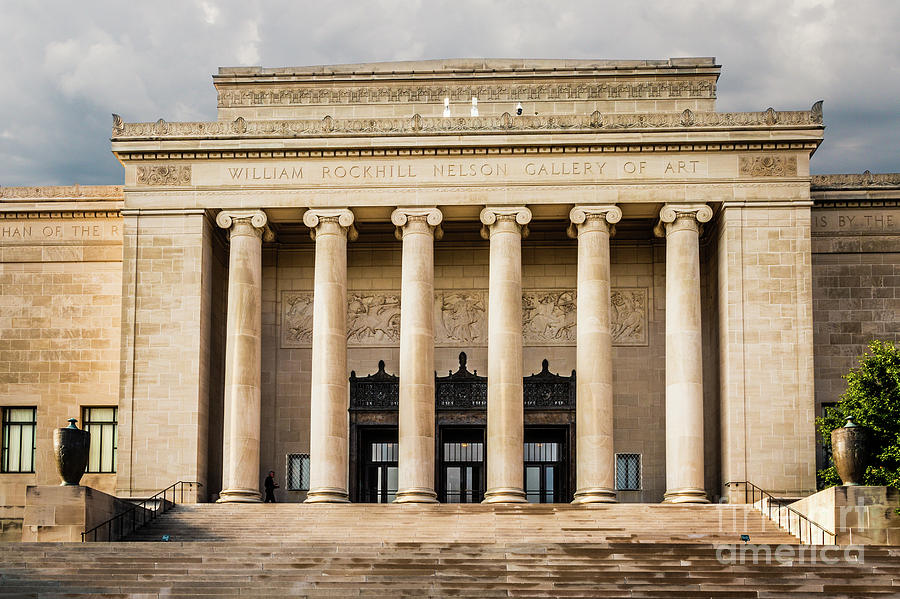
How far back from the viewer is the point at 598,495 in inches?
1702

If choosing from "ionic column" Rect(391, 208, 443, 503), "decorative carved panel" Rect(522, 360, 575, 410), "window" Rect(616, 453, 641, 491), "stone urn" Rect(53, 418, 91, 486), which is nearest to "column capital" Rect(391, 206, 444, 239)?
"ionic column" Rect(391, 208, 443, 503)

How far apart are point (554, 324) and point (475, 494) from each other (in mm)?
6532

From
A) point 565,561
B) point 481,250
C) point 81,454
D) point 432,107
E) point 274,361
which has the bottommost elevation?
point 565,561

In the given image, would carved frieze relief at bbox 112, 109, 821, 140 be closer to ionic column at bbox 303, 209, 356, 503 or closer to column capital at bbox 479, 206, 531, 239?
column capital at bbox 479, 206, 531, 239

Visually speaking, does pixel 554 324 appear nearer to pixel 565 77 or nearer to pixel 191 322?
pixel 565 77

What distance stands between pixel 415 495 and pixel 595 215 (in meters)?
10.7

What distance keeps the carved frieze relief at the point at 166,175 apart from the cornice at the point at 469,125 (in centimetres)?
96

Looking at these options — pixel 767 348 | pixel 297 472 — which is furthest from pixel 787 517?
pixel 297 472

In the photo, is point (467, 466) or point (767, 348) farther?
point (467, 466)

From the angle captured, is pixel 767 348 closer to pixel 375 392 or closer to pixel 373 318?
pixel 375 392

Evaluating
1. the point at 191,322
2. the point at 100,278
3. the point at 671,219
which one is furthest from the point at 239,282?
the point at 671,219

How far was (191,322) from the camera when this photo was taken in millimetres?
45406

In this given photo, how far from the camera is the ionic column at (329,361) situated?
44.2 metres

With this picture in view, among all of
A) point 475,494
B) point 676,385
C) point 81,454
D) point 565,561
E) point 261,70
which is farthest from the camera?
point 261,70
